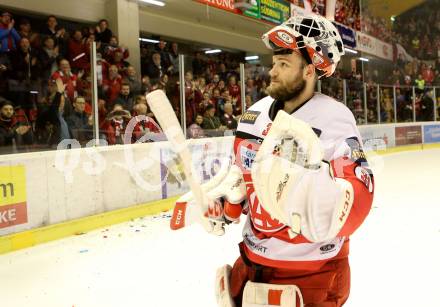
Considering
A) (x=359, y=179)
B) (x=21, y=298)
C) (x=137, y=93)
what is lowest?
(x=21, y=298)

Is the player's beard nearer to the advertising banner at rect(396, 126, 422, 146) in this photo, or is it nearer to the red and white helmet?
the red and white helmet

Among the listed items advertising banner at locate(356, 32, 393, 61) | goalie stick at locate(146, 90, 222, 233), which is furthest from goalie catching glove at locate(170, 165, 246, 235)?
advertising banner at locate(356, 32, 393, 61)

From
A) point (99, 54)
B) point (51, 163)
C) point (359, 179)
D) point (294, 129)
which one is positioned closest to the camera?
point (294, 129)

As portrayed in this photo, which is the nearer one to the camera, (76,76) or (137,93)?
(76,76)

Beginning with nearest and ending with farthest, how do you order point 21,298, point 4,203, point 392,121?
1. point 21,298
2. point 4,203
3. point 392,121

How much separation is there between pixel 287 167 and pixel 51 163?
4.14 meters

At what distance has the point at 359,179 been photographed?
3.51 ft

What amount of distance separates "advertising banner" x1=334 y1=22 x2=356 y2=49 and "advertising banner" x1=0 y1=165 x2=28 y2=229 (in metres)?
11.7

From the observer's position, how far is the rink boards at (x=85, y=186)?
168 inches

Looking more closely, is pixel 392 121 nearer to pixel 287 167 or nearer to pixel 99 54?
pixel 99 54

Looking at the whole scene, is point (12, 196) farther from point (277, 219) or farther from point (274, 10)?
point (274, 10)

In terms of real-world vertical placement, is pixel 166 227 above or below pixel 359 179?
below

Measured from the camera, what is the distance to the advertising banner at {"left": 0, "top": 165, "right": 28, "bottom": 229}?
13.6 feet

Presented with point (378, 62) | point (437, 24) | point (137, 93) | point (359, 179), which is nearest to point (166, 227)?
point (137, 93)
